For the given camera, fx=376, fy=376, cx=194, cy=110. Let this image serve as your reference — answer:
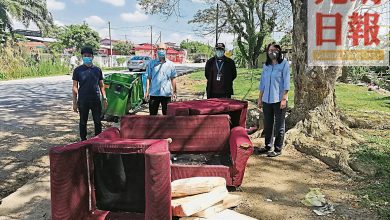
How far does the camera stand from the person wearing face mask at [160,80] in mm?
6766

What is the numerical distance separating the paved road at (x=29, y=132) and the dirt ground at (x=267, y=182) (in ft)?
0.04

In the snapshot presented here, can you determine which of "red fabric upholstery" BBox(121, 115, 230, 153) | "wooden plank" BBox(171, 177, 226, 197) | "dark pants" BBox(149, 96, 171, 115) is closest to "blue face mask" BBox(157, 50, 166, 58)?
"dark pants" BBox(149, 96, 171, 115)

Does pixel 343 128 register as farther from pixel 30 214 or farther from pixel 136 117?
pixel 30 214

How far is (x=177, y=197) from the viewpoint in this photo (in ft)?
12.2

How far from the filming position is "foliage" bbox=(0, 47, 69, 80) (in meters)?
23.4

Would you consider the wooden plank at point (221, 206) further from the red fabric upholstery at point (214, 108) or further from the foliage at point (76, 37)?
the foliage at point (76, 37)

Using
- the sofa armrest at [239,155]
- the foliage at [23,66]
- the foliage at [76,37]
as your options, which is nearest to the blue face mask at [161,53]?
the sofa armrest at [239,155]

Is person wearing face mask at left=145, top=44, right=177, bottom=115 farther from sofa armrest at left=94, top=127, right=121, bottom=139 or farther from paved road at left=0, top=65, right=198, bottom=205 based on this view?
sofa armrest at left=94, top=127, right=121, bottom=139

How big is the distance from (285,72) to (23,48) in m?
25.2

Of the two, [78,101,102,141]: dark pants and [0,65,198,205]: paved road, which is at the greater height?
[78,101,102,141]: dark pants

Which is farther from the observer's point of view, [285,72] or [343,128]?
[343,128]

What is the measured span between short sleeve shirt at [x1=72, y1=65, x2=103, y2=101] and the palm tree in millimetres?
23244

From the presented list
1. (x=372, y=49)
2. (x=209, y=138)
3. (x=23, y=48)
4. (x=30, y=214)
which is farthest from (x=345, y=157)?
(x=23, y=48)

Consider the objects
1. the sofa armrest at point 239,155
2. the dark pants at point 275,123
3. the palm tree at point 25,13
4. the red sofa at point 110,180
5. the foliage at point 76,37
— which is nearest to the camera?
the red sofa at point 110,180
